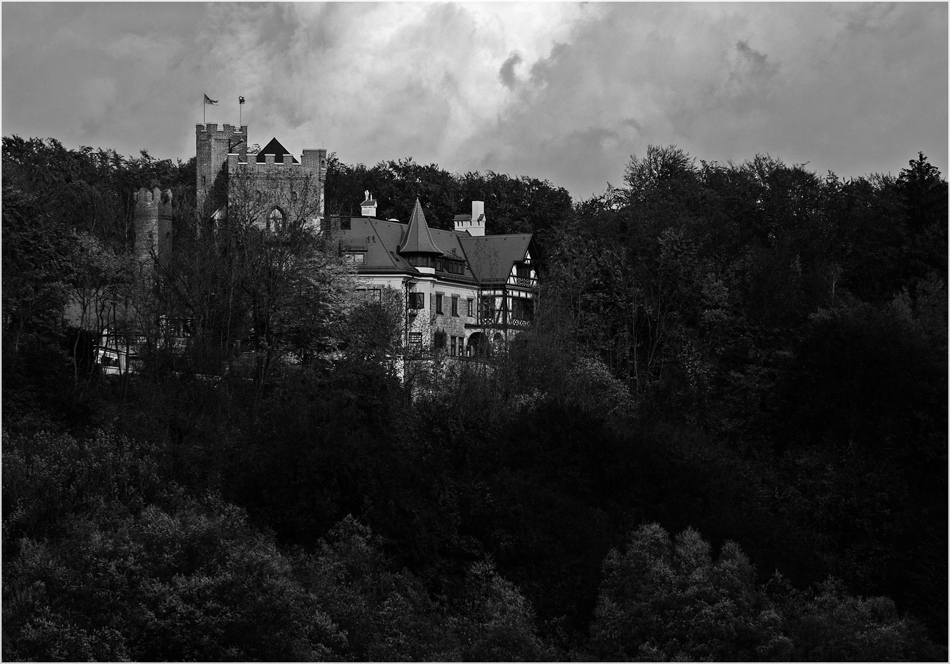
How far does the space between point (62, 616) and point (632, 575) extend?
14.1 m

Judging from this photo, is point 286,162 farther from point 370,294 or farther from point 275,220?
point 370,294

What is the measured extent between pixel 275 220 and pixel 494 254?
453 inches

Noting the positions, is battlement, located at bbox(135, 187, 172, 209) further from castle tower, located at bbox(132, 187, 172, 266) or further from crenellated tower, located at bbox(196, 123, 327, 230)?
crenellated tower, located at bbox(196, 123, 327, 230)

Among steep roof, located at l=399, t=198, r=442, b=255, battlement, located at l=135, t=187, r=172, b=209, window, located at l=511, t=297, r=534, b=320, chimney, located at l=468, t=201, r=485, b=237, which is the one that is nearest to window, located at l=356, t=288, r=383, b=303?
steep roof, located at l=399, t=198, r=442, b=255

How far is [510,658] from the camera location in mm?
36125

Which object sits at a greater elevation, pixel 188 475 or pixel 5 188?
pixel 5 188

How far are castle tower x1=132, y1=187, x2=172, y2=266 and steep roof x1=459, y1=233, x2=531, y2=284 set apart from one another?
1366cm

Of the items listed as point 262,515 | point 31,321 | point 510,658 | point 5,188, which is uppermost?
point 5,188

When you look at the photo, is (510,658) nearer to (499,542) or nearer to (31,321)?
(499,542)

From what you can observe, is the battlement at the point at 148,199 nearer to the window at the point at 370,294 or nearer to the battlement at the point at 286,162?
the battlement at the point at 286,162

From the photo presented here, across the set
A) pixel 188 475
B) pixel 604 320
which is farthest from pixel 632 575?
pixel 604 320

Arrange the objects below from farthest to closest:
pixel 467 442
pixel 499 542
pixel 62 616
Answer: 1. pixel 467 442
2. pixel 499 542
3. pixel 62 616

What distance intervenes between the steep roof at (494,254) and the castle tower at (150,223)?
13.7m

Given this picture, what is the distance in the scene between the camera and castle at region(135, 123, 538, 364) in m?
65.1
